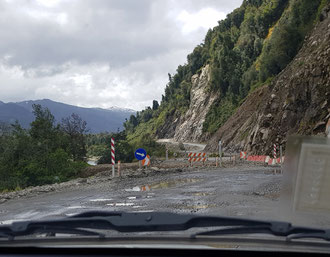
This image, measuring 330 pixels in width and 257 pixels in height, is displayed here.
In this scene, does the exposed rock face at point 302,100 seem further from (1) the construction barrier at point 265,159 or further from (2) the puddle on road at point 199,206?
(2) the puddle on road at point 199,206

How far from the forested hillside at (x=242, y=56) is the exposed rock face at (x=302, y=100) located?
7689 mm

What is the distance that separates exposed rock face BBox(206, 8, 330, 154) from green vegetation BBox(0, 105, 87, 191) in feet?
48.6

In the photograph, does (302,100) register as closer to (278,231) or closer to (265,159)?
(265,159)

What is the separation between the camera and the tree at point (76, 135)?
42938 millimetres

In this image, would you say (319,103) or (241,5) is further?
(241,5)

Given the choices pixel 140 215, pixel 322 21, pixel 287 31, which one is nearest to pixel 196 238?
pixel 140 215

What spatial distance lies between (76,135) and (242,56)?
48378 millimetres

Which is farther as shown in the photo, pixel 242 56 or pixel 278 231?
pixel 242 56

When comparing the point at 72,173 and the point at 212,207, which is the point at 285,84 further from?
the point at 212,207

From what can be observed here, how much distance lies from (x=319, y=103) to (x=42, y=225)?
30.9 metres

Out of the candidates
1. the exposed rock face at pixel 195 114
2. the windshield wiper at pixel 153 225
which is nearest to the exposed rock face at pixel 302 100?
the windshield wiper at pixel 153 225

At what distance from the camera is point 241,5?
12262 cm

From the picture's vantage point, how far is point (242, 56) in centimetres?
8519

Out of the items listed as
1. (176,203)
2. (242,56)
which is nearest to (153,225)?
(176,203)
